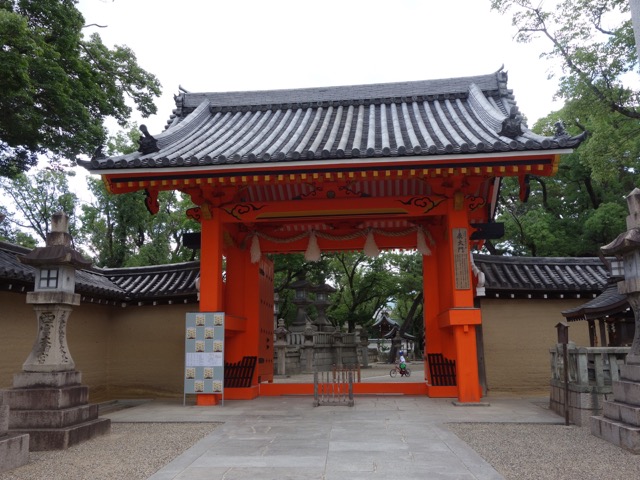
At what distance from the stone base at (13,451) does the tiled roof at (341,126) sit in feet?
17.0

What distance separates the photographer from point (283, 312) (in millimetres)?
30188

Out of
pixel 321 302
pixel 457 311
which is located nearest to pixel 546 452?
pixel 457 311

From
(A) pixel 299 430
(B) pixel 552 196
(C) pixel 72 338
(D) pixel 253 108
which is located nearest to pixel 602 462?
(A) pixel 299 430

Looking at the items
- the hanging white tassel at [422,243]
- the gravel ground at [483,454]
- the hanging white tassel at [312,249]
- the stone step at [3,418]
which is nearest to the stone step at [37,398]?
the gravel ground at [483,454]

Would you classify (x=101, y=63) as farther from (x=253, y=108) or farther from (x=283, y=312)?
(x=283, y=312)

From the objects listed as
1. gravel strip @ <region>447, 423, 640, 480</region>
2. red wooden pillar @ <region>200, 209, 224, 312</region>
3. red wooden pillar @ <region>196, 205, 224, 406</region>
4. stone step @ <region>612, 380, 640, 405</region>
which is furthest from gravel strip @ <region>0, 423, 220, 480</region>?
stone step @ <region>612, 380, 640, 405</region>

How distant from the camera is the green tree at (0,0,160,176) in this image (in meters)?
10.4

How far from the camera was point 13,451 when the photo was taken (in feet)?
17.4

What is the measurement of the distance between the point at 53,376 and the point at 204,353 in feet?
11.1

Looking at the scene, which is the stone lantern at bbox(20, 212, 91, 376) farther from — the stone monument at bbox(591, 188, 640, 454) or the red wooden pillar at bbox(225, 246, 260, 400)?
the stone monument at bbox(591, 188, 640, 454)

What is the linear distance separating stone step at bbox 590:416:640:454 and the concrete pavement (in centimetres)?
116

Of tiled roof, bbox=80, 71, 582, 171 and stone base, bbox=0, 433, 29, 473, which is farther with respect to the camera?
tiled roof, bbox=80, 71, 582, 171

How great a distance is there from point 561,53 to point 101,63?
14.4 metres

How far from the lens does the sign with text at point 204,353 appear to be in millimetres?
9633
